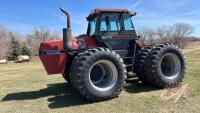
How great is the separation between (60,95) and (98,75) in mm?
1315

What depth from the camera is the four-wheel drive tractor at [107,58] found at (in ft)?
26.2

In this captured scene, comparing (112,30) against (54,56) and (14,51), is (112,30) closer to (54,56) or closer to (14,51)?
(54,56)

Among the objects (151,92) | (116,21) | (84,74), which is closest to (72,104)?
(84,74)

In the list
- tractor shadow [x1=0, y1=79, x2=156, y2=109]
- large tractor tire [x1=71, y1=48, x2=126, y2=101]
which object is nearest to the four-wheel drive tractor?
large tractor tire [x1=71, y1=48, x2=126, y2=101]

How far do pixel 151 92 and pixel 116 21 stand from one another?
8.08ft

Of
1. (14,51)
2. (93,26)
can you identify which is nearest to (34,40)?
(14,51)

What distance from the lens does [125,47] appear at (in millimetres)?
9789

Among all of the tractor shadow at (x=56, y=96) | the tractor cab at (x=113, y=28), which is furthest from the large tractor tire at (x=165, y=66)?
the tractor shadow at (x=56, y=96)

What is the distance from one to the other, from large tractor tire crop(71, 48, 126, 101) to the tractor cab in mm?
1080

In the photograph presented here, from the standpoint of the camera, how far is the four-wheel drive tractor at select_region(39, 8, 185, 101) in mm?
7996

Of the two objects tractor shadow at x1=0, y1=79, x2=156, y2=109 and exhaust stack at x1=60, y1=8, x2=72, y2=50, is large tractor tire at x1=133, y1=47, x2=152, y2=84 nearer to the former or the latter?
tractor shadow at x1=0, y1=79, x2=156, y2=109

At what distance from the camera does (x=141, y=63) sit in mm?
9211

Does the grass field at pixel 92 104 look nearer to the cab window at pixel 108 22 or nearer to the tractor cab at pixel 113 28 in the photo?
the tractor cab at pixel 113 28

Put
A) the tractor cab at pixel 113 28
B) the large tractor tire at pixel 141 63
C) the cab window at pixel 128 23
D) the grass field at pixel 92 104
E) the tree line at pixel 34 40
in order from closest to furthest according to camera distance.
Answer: the grass field at pixel 92 104, the large tractor tire at pixel 141 63, the tractor cab at pixel 113 28, the cab window at pixel 128 23, the tree line at pixel 34 40
